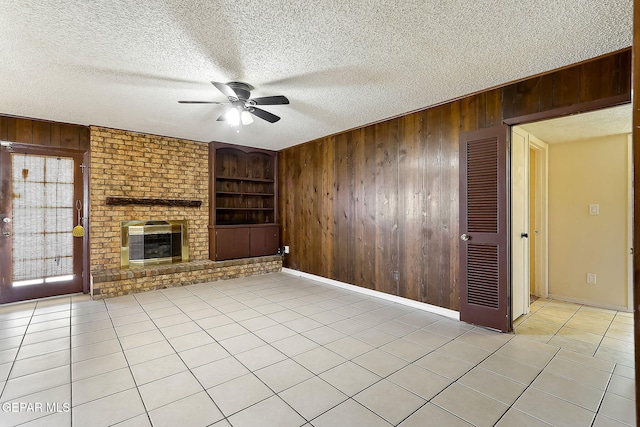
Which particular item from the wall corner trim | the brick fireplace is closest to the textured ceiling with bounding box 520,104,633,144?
the wall corner trim

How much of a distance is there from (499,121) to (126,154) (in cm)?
533

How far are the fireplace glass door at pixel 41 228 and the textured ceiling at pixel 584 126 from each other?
6280 millimetres

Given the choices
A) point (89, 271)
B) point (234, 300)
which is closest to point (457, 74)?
point (234, 300)

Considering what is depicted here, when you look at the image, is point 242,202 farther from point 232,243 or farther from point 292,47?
point 292,47

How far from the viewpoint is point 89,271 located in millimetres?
4578

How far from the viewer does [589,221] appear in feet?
13.5

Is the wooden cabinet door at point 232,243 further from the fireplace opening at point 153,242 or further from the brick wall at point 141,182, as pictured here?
the fireplace opening at point 153,242

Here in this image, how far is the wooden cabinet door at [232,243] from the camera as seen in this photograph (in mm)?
5602

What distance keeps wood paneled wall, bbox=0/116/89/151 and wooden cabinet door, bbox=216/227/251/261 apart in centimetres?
248

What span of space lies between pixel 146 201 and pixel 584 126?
6.35m

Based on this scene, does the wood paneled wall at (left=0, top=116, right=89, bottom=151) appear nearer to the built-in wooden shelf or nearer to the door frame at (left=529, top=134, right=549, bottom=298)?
the built-in wooden shelf

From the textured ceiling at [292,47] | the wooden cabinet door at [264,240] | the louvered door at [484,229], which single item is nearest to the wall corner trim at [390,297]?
the louvered door at [484,229]

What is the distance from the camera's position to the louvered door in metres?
3.09

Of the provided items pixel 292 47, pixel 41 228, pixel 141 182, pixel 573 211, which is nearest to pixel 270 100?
pixel 292 47
